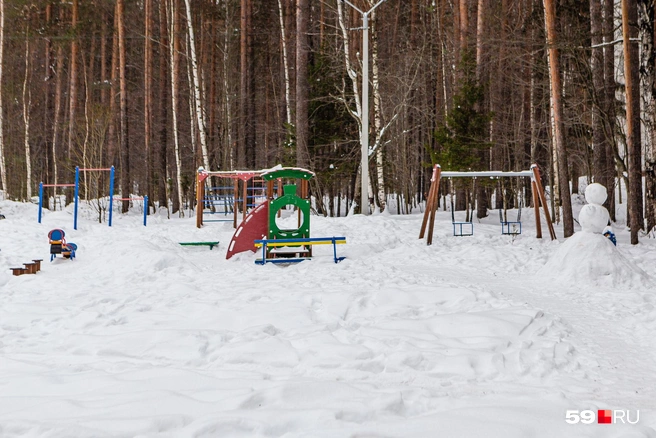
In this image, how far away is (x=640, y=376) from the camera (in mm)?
3814

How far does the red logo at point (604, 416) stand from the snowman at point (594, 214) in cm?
530

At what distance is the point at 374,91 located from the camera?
55.3ft

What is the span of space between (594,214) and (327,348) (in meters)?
5.53

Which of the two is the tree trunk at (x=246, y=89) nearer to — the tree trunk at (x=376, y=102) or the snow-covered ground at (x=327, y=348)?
the tree trunk at (x=376, y=102)

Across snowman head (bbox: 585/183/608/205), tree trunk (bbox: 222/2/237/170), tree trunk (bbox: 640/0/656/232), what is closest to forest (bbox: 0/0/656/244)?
tree trunk (bbox: 640/0/656/232)

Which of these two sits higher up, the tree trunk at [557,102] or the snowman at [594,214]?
the tree trunk at [557,102]

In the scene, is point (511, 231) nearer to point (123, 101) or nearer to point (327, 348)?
point (327, 348)

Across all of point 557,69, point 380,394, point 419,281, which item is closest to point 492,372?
point 380,394

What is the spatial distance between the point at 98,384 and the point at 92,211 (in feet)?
66.8

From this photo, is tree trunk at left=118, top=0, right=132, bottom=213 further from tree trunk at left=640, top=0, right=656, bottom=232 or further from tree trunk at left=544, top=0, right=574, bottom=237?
tree trunk at left=640, top=0, right=656, bottom=232

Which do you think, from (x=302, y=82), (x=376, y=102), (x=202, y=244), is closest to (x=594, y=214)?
(x=202, y=244)

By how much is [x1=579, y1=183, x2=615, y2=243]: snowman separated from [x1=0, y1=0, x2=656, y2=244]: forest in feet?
12.1

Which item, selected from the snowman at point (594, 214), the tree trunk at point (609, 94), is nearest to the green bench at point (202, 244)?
the snowman at point (594, 214)

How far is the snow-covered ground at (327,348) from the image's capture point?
292 centimetres
